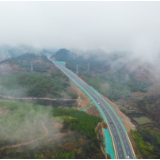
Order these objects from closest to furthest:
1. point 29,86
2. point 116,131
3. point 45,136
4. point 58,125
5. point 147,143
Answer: point 45,136 < point 147,143 < point 58,125 < point 116,131 < point 29,86

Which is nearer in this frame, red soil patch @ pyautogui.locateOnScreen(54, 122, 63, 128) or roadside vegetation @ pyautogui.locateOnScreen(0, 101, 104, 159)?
roadside vegetation @ pyautogui.locateOnScreen(0, 101, 104, 159)

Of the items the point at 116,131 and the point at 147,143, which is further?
the point at 116,131

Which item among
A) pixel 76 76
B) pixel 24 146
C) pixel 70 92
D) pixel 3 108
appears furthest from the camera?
pixel 76 76

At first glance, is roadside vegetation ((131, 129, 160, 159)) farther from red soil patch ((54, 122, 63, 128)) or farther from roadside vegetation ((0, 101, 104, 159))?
red soil patch ((54, 122, 63, 128))

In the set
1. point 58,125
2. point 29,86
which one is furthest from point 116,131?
point 29,86

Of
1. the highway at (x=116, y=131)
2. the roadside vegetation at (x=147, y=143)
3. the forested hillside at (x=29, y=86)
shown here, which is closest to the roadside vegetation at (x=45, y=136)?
the highway at (x=116, y=131)

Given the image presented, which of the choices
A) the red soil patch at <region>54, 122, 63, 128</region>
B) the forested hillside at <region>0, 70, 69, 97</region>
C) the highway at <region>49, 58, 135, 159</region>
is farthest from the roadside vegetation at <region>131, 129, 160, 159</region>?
the forested hillside at <region>0, 70, 69, 97</region>

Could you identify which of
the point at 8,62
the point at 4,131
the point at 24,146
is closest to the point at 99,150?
the point at 24,146

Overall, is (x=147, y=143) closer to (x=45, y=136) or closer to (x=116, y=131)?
(x=116, y=131)

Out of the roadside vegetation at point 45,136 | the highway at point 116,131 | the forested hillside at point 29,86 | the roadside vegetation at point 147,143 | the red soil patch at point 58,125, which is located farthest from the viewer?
the forested hillside at point 29,86

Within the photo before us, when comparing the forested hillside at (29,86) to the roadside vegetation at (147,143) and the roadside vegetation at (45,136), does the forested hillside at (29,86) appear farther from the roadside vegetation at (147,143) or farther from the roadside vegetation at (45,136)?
the roadside vegetation at (147,143)

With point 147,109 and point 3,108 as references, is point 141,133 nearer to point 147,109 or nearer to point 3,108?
point 147,109
